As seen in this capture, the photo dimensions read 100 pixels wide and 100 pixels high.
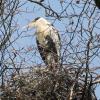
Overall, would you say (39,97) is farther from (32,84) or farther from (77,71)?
(77,71)

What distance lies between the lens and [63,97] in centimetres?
529

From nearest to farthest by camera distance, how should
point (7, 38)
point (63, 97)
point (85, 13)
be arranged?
point (85, 13)
point (63, 97)
point (7, 38)

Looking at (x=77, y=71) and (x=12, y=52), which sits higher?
(x=12, y=52)

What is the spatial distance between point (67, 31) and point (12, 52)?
1.17 metres

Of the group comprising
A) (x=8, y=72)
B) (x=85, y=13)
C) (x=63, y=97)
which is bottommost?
(x=63, y=97)

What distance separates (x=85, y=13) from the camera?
14.4 ft

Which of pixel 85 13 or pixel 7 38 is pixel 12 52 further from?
pixel 85 13

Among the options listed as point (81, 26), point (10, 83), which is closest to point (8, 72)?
point (10, 83)

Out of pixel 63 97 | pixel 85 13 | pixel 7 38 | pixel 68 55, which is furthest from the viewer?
pixel 7 38

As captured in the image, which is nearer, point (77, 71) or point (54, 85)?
point (77, 71)

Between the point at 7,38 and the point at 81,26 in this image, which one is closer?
the point at 81,26

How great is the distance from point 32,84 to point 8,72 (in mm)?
384

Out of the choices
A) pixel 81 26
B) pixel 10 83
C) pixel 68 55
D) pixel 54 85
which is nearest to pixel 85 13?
pixel 81 26

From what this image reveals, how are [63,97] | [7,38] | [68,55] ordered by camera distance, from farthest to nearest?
[7,38], [63,97], [68,55]
